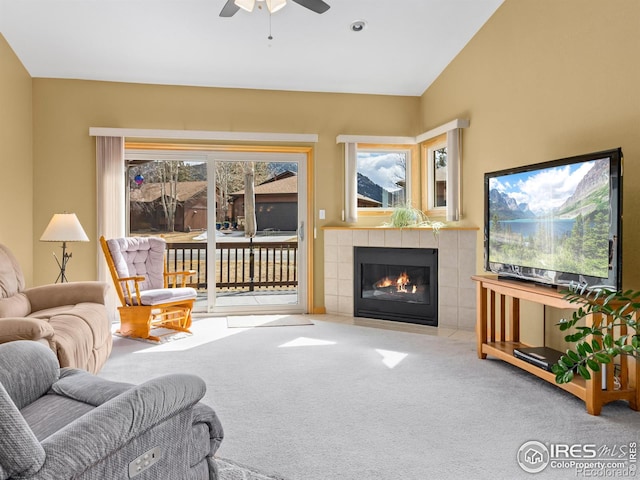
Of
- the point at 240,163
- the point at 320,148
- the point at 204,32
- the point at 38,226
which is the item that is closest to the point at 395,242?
the point at 320,148

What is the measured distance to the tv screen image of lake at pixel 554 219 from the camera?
2.75 metres

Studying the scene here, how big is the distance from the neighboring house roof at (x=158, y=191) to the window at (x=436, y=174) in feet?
8.87

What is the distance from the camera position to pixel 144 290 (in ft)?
15.9

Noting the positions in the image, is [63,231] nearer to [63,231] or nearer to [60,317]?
[63,231]

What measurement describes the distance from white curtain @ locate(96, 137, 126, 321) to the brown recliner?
149 cm

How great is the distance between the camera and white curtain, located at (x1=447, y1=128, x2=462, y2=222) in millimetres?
4957

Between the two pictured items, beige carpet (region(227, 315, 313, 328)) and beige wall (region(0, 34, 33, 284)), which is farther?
beige carpet (region(227, 315, 313, 328))

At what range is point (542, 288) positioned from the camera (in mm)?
3182

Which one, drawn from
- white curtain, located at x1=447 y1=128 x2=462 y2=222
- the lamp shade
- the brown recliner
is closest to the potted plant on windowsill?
white curtain, located at x1=447 y1=128 x2=462 y2=222

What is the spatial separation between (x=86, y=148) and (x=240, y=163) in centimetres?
170

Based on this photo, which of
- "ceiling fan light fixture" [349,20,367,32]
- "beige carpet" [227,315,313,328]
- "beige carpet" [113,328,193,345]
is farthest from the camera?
"beige carpet" [227,315,313,328]

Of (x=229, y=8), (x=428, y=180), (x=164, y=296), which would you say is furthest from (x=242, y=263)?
(x=229, y=8)

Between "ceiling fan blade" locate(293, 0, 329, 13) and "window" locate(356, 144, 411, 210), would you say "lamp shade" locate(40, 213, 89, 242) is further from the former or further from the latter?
"window" locate(356, 144, 411, 210)

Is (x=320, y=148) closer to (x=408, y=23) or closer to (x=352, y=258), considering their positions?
(x=352, y=258)
